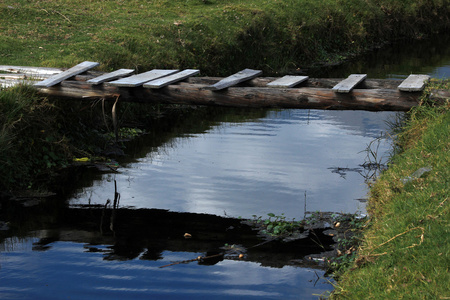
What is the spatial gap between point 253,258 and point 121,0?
15455 millimetres

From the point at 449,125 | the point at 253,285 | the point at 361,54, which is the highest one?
the point at 361,54

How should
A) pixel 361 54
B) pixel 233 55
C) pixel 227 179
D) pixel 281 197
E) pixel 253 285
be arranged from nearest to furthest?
pixel 253 285 → pixel 281 197 → pixel 227 179 → pixel 233 55 → pixel 361 54

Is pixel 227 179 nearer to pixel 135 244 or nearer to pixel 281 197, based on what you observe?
pixel 281 197

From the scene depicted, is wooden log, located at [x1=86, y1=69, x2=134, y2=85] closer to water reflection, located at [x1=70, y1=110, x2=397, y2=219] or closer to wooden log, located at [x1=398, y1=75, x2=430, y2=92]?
water reflection, located at [x1=70, y1=110, x2=397, y2=219]

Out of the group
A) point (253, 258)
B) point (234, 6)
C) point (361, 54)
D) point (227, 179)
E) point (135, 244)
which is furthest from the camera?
point (361, 54)

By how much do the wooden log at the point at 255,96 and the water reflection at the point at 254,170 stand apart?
1.14 meters

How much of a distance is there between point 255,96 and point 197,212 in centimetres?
190

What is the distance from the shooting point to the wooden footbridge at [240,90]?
8.64 meters

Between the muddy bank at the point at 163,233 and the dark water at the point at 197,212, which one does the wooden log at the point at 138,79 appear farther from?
the muddy bank at the point at 163,233

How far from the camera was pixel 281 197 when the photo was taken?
28.1 ft

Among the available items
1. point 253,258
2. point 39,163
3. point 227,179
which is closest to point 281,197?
point 227,179

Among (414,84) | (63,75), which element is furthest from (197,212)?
(63,75)

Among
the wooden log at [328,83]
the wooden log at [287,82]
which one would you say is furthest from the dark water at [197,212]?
the wooden log at [287,82]

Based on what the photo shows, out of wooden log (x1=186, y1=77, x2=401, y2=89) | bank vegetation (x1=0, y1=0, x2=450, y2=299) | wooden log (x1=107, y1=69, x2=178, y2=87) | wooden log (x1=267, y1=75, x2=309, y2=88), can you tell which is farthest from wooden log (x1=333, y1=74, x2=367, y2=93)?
wooden log (x1=107, y1=69, x2=178, y2=87)
